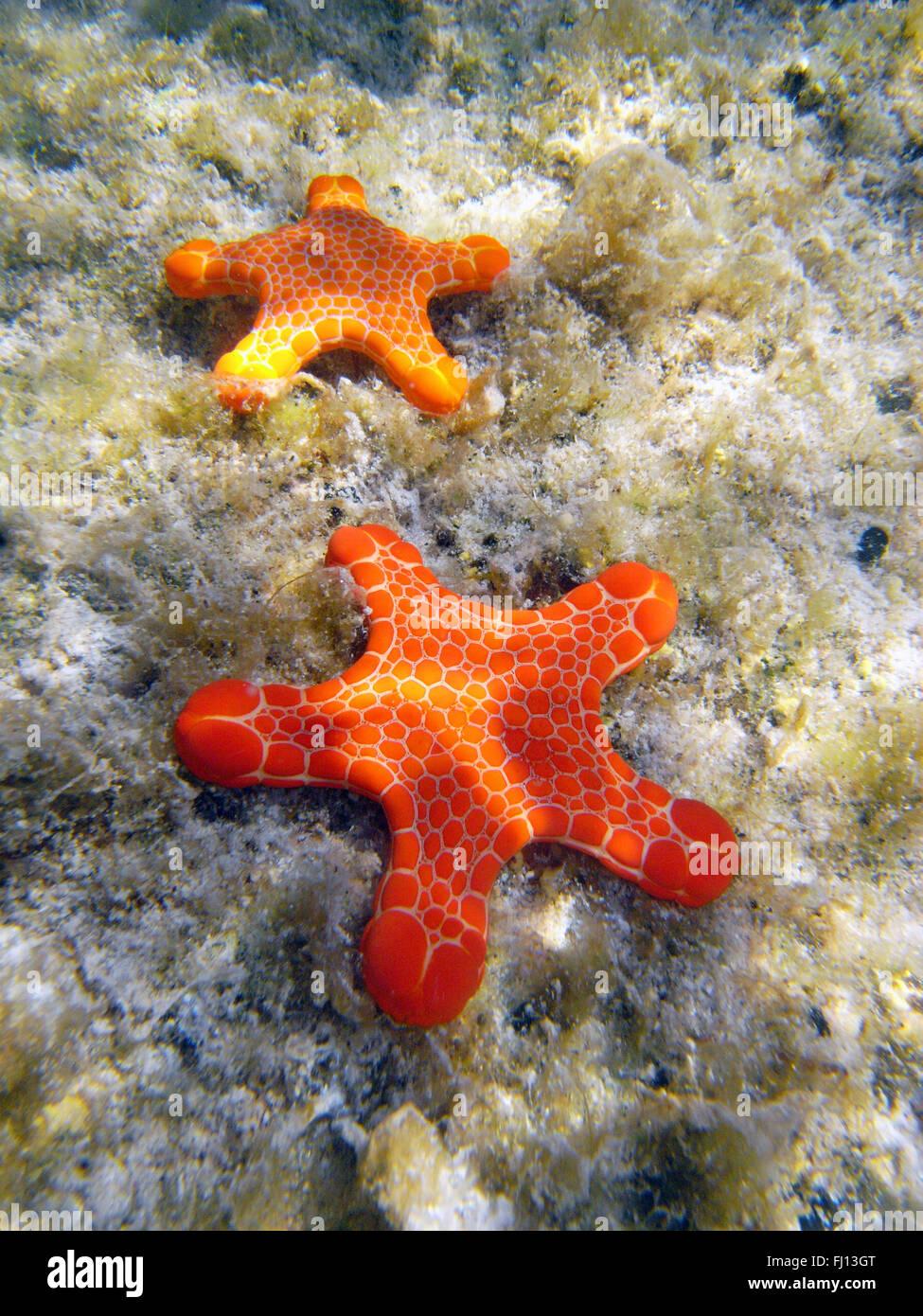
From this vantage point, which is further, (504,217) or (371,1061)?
(504,217)

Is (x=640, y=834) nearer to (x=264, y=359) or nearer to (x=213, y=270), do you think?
(x=264, y=359)

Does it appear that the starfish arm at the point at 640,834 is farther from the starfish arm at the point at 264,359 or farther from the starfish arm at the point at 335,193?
the starfish arm at the point at 335,193

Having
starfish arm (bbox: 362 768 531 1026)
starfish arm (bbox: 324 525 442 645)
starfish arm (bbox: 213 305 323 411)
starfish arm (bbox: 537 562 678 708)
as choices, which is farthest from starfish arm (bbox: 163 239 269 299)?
starfish arm (bbox: 362 768 531 1026)

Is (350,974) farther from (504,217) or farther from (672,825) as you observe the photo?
(504,217)

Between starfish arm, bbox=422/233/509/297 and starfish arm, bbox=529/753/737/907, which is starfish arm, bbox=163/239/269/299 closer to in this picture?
starfish arm, bbox=422/233/509/297
